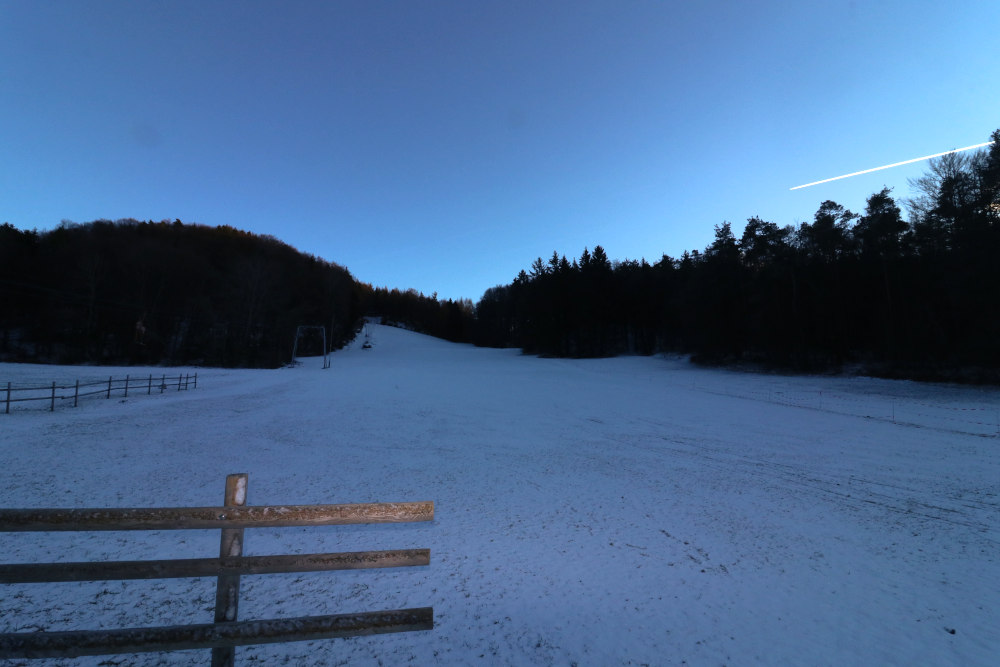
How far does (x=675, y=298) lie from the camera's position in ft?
170

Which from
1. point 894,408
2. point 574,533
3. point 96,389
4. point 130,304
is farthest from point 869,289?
point 130,304

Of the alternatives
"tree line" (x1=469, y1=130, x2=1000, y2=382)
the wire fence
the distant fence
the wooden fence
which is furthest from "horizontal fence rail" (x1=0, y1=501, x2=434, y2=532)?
"tree line" (x1=469, y1=130, x2=1000, y2=382)

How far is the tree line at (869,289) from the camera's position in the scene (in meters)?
26.8

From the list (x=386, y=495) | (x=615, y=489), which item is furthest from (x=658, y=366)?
(x=386, y=495)

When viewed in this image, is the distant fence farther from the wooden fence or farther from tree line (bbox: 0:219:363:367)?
tree line (bbox: 0:219:363:367)

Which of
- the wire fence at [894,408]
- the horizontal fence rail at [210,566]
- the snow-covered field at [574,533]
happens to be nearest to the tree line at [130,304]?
the snow-covered field at [574,533]

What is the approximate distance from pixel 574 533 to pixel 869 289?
4420cm

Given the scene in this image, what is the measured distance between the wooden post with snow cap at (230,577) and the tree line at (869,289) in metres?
38.6

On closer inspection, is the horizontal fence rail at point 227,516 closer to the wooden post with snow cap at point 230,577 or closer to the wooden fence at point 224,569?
the wooden fence at point 224,569

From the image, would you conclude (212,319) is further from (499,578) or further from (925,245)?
(925,245)

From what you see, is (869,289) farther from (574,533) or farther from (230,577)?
(230,577)

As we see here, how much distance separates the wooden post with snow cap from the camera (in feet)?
9.36

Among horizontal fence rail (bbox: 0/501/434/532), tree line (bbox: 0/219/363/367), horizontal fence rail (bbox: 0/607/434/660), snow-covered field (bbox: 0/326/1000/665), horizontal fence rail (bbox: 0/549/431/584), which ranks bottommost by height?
snow-covered field (bbox: 0/326/1000/665)

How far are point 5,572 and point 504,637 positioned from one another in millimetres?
4079
